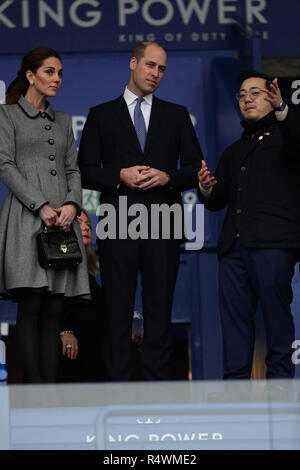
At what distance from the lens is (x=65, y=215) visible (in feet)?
15.0

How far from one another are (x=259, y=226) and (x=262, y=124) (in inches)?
20.2

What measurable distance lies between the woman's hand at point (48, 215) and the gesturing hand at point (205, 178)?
708 millimetres

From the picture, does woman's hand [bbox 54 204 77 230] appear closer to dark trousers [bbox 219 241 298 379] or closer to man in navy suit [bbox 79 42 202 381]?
man in navy suit [bbox 79 42 202 381]

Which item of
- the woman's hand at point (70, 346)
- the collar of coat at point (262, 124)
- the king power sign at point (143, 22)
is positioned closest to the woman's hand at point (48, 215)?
the woman's hand at point (70, 346)

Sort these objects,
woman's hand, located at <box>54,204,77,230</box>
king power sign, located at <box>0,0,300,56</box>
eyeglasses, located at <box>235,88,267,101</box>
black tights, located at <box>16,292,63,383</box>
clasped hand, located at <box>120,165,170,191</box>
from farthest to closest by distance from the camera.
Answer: king power sign, located at <box>0,0,300,56</box>
eyeglasses, located at <box>235,88,267,101</box>
clasped hand, located at <box>120,165,170,191</box>
woman's hand, located at <box>54,204,77,230</box>
black tights, located at <box>16,292,63,383</box>

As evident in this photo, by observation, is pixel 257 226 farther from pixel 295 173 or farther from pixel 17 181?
pixel 17 181

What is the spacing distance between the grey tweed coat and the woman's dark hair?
0.07 meters

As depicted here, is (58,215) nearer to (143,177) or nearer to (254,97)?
(143,177)

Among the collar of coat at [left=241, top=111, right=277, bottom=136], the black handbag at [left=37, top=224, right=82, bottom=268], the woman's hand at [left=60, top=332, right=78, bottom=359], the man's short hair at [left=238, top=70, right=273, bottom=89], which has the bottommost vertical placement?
the woman's hand at [left=60, top=332, right=78, bottom=359]

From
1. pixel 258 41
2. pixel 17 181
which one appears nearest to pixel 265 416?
pixel 17 181

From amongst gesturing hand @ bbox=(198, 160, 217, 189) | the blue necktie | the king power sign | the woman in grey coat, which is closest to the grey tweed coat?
the woman in grey coat

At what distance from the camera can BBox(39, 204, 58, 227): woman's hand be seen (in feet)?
14.9

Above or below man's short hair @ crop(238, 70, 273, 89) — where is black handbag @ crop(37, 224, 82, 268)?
below

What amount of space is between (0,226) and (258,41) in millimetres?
2185
